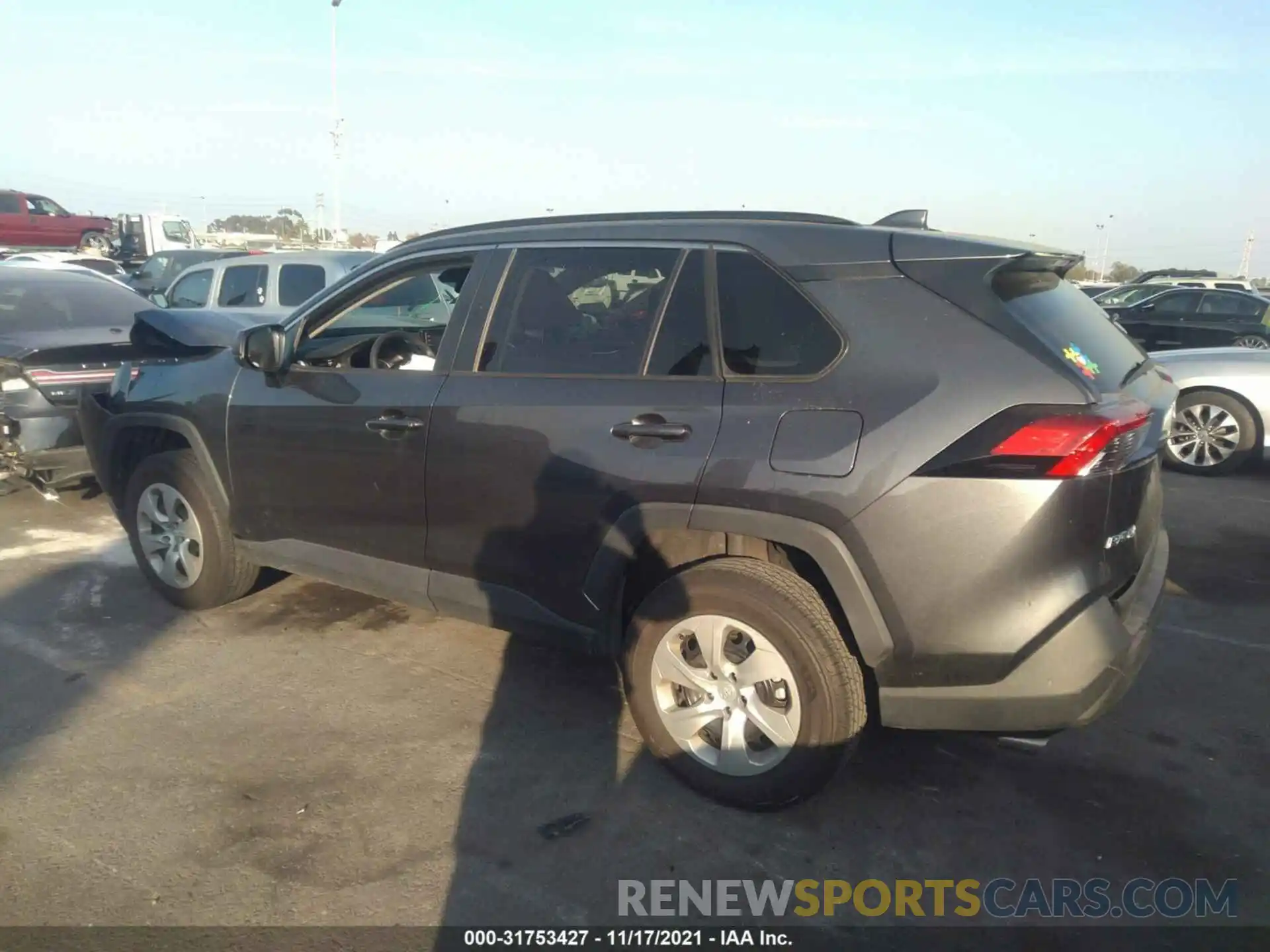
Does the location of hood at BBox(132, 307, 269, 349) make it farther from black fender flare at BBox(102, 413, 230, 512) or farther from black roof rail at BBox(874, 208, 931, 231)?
black roof rail at BBox(874, 208, 931, 231)

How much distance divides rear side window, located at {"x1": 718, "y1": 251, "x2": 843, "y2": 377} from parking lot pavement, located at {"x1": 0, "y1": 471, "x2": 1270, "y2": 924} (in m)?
1.46

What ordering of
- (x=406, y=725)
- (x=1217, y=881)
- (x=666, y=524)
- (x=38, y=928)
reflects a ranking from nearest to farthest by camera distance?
(x=38, y=928) < (x=1217, y=881) < (x=666, y=524) < (x=406, y=725)

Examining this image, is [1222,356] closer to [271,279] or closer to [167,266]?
[271,279]

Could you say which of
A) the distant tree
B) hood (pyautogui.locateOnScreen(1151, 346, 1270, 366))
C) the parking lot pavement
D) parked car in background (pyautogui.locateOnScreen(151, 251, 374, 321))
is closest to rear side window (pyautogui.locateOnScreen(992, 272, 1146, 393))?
the parking lot pavement

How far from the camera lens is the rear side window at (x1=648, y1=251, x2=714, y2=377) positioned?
10.5ft

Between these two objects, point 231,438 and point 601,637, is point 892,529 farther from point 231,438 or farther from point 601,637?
point 231,438

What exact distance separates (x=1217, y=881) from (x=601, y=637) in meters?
2.02

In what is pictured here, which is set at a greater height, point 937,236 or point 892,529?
point 937,236

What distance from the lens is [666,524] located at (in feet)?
10.3

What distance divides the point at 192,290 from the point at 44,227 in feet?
72.1

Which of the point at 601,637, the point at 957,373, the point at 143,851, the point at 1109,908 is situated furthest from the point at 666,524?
the point at 143,851

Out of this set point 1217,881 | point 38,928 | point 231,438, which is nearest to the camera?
point 38,928

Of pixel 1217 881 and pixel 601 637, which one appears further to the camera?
pixel 601 637

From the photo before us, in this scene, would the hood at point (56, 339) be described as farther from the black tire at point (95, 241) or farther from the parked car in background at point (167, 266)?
the black tire at point (95, 241)
